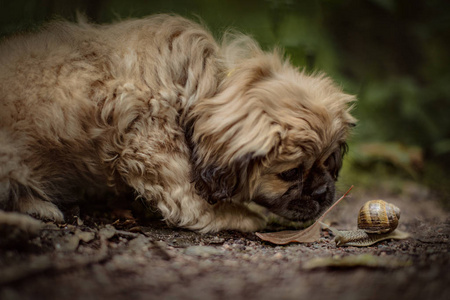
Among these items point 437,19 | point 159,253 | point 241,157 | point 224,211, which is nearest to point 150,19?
point 241,157

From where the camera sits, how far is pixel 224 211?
3.45 m

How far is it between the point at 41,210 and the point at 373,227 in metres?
2.58

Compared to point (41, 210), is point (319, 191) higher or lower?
higher

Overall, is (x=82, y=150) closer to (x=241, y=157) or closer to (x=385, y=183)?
(x=241, y=157)

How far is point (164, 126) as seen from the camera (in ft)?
10.6

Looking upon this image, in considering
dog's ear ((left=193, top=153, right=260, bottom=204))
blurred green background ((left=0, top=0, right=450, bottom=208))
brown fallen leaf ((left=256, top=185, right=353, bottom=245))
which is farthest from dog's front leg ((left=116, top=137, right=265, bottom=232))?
blurred green background ((left=0, top=0, right=450, bottom=208))

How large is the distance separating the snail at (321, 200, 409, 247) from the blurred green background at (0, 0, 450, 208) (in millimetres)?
1532

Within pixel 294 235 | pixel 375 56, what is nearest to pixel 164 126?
pixel 294 235

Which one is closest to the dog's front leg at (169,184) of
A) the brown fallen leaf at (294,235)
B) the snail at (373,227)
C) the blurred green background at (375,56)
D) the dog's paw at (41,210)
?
the brown fallen leaf at (294,235)

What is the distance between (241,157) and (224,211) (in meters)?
0.66

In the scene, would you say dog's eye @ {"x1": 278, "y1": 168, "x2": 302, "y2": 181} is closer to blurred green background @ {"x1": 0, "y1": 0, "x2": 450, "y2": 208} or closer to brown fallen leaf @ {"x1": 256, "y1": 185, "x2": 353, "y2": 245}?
brown fallen leaf @ {"x1": 256, "y1": 185, "x2": 353, "y2": 245}

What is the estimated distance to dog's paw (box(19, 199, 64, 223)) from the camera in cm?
304

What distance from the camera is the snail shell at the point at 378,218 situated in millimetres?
3188

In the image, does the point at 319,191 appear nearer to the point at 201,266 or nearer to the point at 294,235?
the point at 294,235
